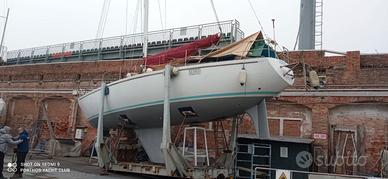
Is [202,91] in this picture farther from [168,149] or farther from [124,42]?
[124,42]

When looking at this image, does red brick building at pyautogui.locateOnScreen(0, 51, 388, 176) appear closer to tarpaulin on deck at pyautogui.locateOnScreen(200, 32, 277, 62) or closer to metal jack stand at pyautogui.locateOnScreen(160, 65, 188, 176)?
tarpaulin on deck at pyautogui.locateOnScreen(200, 32, 277, 62)

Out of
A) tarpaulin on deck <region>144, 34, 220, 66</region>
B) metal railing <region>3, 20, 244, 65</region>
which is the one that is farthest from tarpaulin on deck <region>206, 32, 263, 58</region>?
metal railing <region>3, 20, 244, 65</region>

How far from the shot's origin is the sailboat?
Answer: 348 inches

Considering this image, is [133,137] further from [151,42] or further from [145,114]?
[151,42]

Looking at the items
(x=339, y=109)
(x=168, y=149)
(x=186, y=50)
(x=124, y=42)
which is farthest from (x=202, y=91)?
(x=124, y=42)

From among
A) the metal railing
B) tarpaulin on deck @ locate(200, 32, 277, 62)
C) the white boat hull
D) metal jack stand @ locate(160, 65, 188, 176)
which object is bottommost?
metal jack stand @ locate(160, 65, 188, 176)

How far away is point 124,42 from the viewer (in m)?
23.7

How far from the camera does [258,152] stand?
12664 mm

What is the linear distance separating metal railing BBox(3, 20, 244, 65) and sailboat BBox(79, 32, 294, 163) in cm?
811

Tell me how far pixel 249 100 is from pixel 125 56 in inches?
571

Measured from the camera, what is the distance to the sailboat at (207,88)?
884cm

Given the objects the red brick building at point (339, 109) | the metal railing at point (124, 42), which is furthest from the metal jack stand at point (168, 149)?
the metal railing at point (124, 42)

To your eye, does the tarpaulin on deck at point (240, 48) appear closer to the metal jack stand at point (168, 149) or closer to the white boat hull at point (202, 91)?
the white boat hull at point (202, 91)

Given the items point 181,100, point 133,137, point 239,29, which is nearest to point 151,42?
point 239,29
